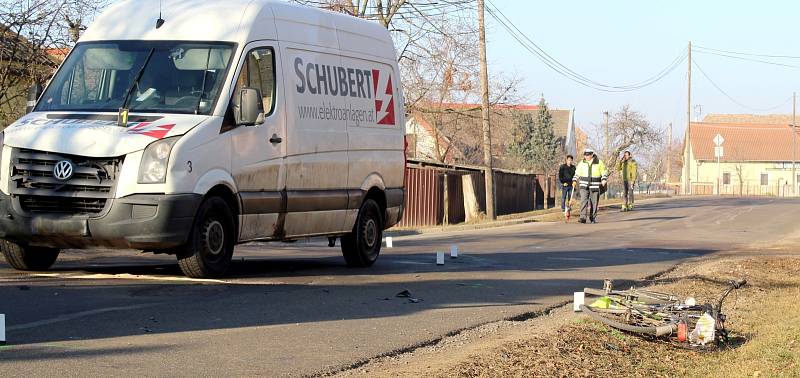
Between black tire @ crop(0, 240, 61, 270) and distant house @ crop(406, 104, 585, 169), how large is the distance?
66.9 ft

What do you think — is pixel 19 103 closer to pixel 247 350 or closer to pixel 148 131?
pixel 148 131

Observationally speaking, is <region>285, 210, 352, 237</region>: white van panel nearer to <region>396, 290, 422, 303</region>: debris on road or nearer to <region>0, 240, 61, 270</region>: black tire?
<region>396, 290, 422, 303</region>: debris on road

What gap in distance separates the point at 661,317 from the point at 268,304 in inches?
129

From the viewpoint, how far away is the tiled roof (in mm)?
99375

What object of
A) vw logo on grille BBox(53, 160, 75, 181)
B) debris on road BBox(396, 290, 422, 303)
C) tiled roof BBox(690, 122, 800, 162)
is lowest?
debris on road BBox(396, 290, 422, 303)

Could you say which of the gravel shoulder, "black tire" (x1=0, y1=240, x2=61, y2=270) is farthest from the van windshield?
the gravel shoulder

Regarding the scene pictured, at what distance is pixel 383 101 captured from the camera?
1430 cm

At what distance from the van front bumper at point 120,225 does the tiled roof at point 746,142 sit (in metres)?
93.5

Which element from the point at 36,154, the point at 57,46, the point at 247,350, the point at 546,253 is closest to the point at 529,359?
the point at 247,350

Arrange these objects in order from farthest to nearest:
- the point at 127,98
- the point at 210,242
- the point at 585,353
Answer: the point at 127,98, the point at 210,242, the point at 585,353

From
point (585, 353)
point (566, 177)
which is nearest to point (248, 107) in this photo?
point (585, 353)

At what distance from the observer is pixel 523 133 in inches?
3236

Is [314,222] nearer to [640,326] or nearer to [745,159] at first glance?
[640,326]

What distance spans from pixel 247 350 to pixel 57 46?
53.8 ft
